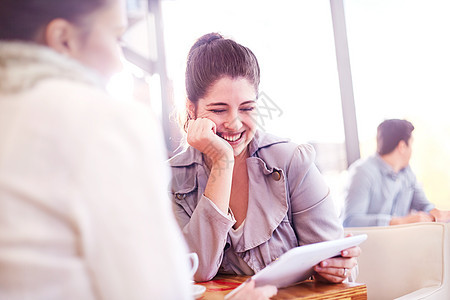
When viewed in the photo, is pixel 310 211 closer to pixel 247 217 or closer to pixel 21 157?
pixel 247 217

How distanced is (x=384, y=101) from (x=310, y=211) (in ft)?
6.10

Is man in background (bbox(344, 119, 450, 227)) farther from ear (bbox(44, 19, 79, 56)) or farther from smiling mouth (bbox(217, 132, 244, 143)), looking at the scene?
ear (bbox(44, 19, 79, 56))

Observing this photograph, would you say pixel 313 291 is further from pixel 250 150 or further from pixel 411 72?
pixel 411 72

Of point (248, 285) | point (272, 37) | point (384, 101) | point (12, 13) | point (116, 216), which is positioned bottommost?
point (248, 285)

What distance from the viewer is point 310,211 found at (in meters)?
1.03

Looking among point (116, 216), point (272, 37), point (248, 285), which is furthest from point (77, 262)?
point (272, 37)

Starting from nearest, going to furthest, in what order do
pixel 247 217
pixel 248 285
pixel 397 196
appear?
pixel 248 285 → pixel 247 217 → pixel 397 196

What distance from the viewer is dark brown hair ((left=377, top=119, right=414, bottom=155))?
249 cm

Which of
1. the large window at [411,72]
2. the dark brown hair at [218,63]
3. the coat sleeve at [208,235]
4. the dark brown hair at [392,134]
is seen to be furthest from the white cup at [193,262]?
the large window at [411,72]

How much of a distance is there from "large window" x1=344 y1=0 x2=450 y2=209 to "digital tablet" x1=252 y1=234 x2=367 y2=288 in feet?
6.23

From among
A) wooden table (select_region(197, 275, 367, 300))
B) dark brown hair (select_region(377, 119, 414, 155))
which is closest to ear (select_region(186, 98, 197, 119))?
wooden table (select_region(197, 275, 367, 300))

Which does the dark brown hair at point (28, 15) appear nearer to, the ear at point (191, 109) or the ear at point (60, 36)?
the ear at point (60, 36)

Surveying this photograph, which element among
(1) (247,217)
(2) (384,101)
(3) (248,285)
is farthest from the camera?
(2) (384,101)

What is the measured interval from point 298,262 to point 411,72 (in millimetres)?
2161
